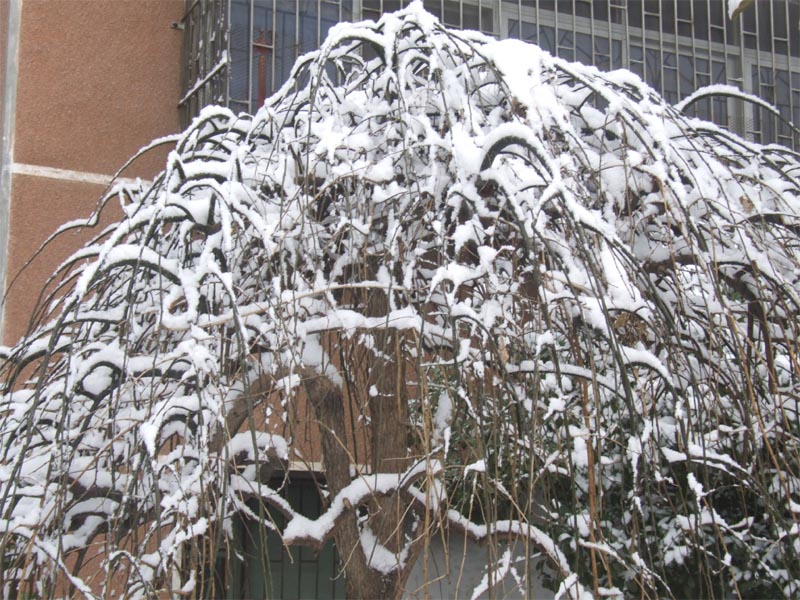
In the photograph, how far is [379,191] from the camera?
266 cm

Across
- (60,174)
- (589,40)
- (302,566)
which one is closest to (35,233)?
(60,174)

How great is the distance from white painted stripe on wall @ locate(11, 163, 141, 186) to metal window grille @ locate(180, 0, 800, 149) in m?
0.69

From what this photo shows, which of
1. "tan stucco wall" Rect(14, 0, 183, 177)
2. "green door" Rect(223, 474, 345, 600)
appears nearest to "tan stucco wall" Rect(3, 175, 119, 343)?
"tan stucco wall" Rect(14, 0, 183, 177)

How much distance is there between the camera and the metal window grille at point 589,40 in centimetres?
618

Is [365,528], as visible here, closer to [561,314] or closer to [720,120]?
[561,314]

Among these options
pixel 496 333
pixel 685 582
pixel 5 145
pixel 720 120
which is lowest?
pixel 685 582

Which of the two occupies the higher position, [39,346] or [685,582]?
[39,346]

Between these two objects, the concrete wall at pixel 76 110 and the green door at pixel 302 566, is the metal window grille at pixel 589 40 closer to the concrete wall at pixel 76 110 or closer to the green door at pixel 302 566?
the concrete wall at pixel 76 110

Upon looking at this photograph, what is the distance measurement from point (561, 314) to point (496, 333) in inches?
14.3

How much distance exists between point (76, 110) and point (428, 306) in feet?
14.1

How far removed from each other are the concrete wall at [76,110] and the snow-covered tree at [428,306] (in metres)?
3.06

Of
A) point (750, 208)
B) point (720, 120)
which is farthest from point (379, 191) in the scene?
point (720, 120)

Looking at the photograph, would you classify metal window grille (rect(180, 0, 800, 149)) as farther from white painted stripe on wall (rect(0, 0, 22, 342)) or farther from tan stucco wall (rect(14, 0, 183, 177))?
white painted stripe on wall (rect(0, 0, 22, 342))

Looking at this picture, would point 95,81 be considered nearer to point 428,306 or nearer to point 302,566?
point 302,566
